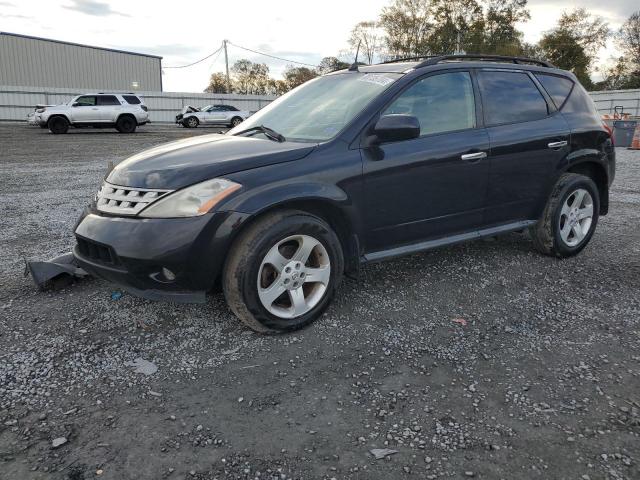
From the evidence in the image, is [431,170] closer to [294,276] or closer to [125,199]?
[294,276]

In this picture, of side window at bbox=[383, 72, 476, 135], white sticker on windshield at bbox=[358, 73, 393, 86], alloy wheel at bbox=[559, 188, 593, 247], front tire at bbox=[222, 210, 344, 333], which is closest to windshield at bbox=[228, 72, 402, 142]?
white sticker on windshield at bbox=[358, 73, 393, 86]

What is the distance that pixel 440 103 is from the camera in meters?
3.89

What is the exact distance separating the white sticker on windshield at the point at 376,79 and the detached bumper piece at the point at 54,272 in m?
2.52

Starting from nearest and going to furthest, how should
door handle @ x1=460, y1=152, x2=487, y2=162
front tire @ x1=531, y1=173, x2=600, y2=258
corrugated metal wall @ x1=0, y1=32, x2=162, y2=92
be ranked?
door handle @ x1=460, y1=152, x2=487, y2=162
front tire @ x1=531, y1=173, x2=600, y2=258
corrugated metal wall @ x1=0, y1=32, x2=162, y2=92

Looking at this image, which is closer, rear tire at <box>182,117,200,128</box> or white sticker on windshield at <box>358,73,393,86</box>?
white sticker on windshield at <box>358,73,393,86</box>

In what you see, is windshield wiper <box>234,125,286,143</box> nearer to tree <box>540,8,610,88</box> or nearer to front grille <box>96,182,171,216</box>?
front grille <box>96,182,171,216</box>

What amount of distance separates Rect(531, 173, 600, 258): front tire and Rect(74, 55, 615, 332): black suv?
0.05ft

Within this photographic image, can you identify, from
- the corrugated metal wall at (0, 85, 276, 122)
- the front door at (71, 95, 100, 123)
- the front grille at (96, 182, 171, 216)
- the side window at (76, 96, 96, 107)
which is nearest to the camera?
the front grille at (96, 182, 171, 216)

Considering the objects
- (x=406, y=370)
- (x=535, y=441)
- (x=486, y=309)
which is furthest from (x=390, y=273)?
(x=535, y=441)

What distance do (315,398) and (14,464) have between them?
1305mm

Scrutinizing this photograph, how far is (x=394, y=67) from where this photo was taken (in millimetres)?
3965

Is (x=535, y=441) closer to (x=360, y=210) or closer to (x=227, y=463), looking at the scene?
(x=227, y=463)

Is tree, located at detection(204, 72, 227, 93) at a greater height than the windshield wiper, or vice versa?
tree, located at detection(204, 72, 227, 93)

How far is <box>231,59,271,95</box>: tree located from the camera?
65.4 m
